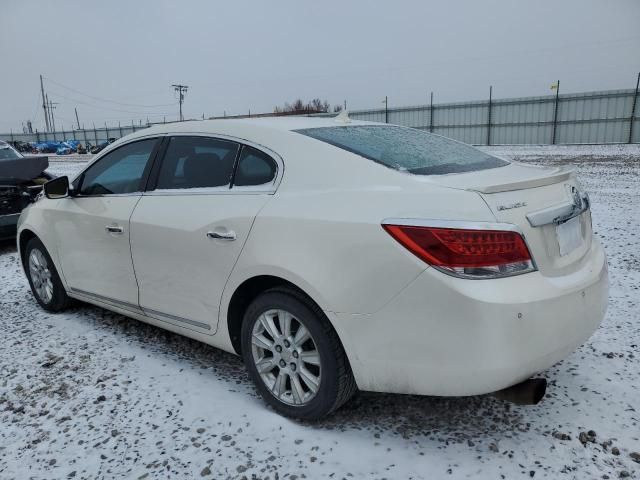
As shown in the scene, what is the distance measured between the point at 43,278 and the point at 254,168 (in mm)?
2702

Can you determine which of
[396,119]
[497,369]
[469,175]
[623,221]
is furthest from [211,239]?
[396,119]

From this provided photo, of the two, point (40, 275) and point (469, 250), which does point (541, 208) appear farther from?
point (40, 275)

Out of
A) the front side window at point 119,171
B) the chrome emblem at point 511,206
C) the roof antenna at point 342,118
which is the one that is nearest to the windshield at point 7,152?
the front side window at point 119,171

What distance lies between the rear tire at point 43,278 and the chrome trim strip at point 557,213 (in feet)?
12.1

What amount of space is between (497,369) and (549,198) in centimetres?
84

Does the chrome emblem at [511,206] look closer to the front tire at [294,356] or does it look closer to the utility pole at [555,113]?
the front tire at [294,356]

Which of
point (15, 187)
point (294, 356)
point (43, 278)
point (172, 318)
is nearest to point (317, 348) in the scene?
point (294, 356)

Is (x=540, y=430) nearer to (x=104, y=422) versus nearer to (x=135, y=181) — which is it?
(x=104, y=422)

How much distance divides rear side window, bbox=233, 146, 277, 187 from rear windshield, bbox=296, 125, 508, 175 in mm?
268

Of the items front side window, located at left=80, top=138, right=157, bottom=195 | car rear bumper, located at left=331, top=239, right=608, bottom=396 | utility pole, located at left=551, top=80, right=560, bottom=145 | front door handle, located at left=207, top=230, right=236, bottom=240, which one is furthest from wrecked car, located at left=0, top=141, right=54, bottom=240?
utility pole, located at left=551, top=80, right=560, bottom=145

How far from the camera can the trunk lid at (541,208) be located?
2.20 meters

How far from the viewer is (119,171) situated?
12.4 feet

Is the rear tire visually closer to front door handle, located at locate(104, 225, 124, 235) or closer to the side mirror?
the side mirror

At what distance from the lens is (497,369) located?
2109mm
